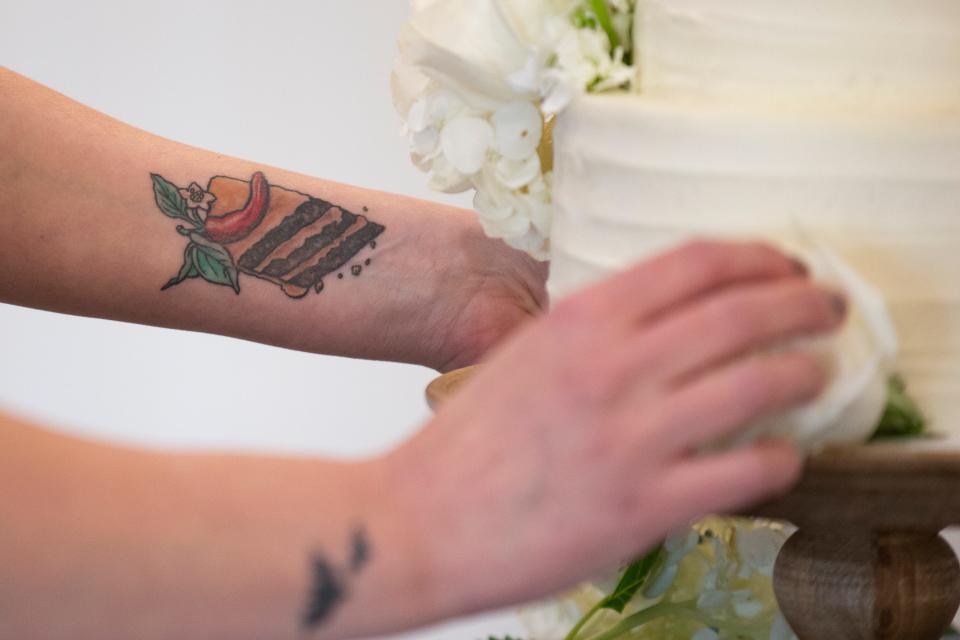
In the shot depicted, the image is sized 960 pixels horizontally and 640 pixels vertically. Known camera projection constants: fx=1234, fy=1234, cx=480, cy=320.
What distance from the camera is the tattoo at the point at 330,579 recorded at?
0.47 meters

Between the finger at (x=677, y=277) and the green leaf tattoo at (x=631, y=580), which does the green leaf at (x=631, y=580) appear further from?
the finger at (x=677, y=277)

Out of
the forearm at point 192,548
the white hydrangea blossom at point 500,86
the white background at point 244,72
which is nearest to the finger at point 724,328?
the forearm at point 192,548

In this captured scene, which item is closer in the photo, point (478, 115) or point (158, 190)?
point (478, 115)

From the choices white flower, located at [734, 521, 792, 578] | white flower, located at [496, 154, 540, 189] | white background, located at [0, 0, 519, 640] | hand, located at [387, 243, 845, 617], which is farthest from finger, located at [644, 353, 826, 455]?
white background, located at [0, 0, 519, 640]

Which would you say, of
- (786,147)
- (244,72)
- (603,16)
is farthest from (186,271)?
(244,72)

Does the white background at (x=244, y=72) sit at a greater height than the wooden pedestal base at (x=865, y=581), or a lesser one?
greater

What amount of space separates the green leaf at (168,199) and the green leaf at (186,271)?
0.03 meters

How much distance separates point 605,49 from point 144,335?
1.73m

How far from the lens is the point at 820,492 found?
54cm

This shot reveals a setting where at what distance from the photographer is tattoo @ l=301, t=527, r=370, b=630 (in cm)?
47

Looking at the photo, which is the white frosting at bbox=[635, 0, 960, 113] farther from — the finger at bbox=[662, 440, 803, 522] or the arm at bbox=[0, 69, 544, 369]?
the arm at bbox=[0, 69, 544, 369]

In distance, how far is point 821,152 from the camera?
58 cm

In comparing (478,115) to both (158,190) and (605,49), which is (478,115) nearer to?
(605,49)

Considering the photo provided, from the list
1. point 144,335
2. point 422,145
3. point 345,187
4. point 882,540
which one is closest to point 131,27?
point 144,335
